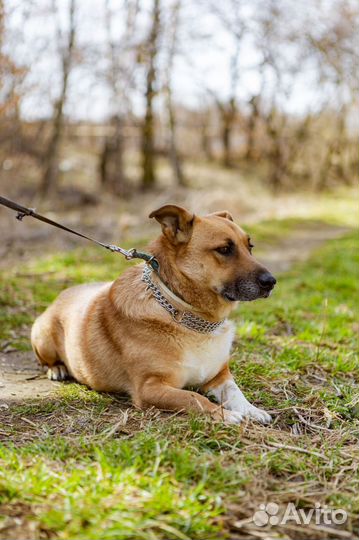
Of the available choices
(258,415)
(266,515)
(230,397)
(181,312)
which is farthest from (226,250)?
(266,515)

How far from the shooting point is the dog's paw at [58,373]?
4496mm

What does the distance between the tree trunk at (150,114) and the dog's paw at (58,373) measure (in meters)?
12.3

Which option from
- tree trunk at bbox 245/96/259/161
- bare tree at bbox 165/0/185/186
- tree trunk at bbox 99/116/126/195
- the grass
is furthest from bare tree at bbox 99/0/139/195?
the grass

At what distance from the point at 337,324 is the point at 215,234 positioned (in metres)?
2.98

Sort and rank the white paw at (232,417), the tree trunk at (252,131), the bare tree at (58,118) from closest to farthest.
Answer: the white paw at (232,417), the bare tree at (58,118), the tree trunk at (252,131)

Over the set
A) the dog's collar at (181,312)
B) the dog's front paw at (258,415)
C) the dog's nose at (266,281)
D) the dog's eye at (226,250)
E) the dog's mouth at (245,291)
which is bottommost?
the dog's front paw at (258,415)

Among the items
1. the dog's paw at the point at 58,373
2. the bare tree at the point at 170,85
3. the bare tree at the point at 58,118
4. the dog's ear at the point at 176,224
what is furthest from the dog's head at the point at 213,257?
the bare tree at the point at 170,85

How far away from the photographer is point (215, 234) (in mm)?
3768

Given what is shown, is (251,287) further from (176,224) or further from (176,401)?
(176,401)

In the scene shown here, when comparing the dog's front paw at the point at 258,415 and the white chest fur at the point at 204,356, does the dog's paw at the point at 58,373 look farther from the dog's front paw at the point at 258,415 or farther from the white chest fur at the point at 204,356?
the dog's front paw at the point at 258,415

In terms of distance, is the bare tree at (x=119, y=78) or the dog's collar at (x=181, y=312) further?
the bare tree at (x=119, y=78)

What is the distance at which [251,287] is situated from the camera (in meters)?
3.66

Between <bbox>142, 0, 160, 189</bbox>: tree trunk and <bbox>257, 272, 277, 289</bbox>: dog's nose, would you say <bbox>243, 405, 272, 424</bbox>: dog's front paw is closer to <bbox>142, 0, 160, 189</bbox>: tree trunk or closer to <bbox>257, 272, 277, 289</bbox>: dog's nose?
<bbox>257, 272, 277, 289</bbox>: dog's nose

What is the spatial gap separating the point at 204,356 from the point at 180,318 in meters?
0.30
